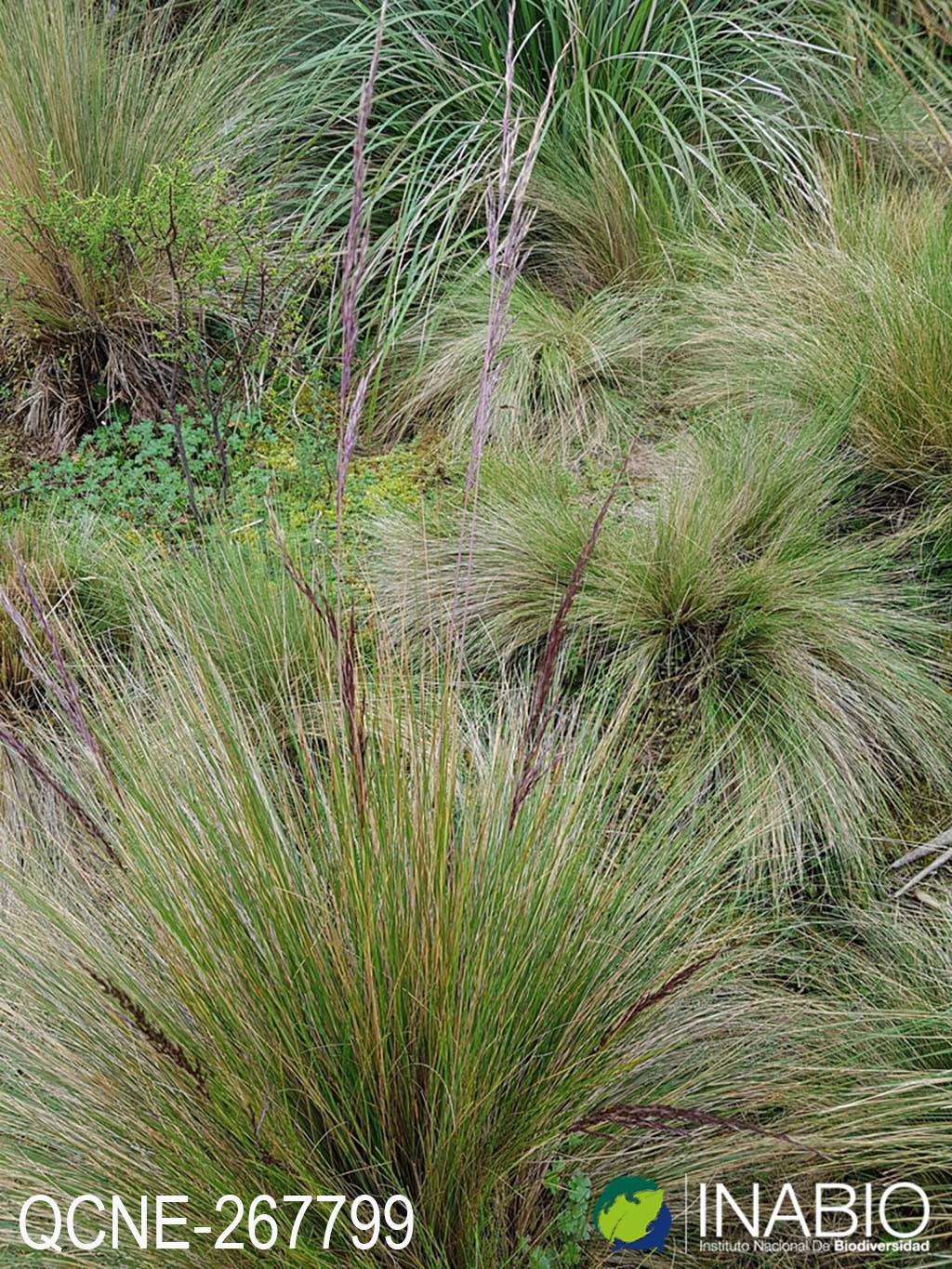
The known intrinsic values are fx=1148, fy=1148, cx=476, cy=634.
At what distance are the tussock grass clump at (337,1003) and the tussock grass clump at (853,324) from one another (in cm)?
185

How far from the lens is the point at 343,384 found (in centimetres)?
125

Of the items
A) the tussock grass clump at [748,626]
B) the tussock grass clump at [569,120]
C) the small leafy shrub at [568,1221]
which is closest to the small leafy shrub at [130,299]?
the tussock grass clump at [569,120]

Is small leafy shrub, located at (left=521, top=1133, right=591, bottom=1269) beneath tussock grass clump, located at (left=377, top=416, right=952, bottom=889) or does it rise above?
beneath

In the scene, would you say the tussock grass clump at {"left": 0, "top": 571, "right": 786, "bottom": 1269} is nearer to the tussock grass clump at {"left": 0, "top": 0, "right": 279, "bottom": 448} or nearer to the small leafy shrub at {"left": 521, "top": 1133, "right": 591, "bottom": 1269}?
the small leafy shrub at {"left": 521, "top": 1133, "right": 591, "bottom": 1269}

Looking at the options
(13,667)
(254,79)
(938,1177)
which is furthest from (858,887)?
(254,79)

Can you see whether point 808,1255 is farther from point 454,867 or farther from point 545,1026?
point 454,867

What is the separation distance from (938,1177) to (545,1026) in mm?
620

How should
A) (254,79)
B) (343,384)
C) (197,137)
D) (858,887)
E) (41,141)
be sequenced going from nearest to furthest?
1. (343,384)
2. (858,887)
3. (41,141)
4. (197,137)
5. (254,79)

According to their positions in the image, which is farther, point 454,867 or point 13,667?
point 13,667

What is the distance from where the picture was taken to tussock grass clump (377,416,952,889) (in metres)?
2.37

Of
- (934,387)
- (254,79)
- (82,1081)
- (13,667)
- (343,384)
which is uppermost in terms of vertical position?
(254,79)

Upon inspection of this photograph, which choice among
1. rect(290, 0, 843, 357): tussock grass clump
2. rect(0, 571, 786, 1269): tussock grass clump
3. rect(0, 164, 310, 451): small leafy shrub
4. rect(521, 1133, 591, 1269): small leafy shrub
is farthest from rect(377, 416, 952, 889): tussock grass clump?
rect(290, 0, 843, 357): tussock grass clump

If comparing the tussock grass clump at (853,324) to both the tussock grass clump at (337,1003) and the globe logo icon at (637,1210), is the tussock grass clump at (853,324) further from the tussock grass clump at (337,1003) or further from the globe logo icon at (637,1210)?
the globe logo icon at (637,1210)

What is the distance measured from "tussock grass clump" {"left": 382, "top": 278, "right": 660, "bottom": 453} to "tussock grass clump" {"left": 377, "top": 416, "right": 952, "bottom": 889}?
27.0 inches
